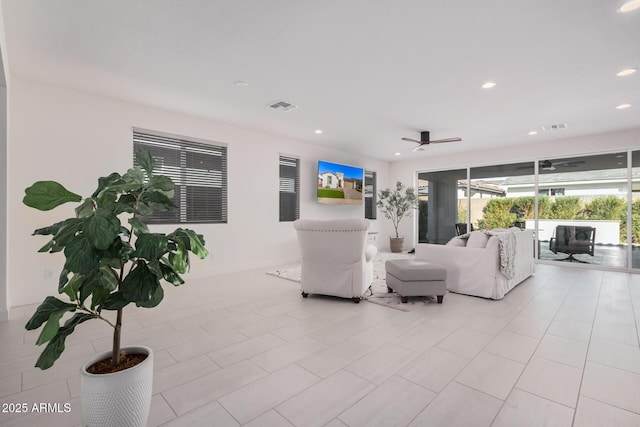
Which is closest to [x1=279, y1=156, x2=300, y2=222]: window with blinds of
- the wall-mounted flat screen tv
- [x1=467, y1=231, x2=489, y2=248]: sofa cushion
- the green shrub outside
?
the wall-mounted flat screen tv

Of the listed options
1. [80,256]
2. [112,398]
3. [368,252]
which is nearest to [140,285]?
[80,256]

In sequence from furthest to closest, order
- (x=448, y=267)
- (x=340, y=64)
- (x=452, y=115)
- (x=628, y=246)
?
(x=628, y=246) → (x=452, y=115) → (x=448, y=267) → (x=340, y=64)

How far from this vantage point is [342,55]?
2973 millimetres

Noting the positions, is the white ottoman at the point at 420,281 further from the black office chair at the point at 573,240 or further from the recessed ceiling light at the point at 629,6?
the black office chair at the point at 573,240

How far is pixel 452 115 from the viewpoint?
474 centimetres

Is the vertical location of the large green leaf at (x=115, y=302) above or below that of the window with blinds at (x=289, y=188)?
below

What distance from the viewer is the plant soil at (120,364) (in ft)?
4.44

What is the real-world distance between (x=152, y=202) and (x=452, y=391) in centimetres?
198

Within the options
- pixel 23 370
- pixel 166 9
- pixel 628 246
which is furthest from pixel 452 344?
pixel 628 246

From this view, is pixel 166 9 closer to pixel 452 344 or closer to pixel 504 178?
pixel 452 344

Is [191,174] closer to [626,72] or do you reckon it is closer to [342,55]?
[342,55]

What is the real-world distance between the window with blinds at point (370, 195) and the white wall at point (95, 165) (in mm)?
3051

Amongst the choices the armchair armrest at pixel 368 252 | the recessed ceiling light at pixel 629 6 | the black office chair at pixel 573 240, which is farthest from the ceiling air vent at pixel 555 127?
the armchair armrest at pixel 368 252

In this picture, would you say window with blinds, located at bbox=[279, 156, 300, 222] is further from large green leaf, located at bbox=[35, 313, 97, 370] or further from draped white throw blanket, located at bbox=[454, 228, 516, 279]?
large green leaf, located at bbox=[35, 313, 97, 370]
